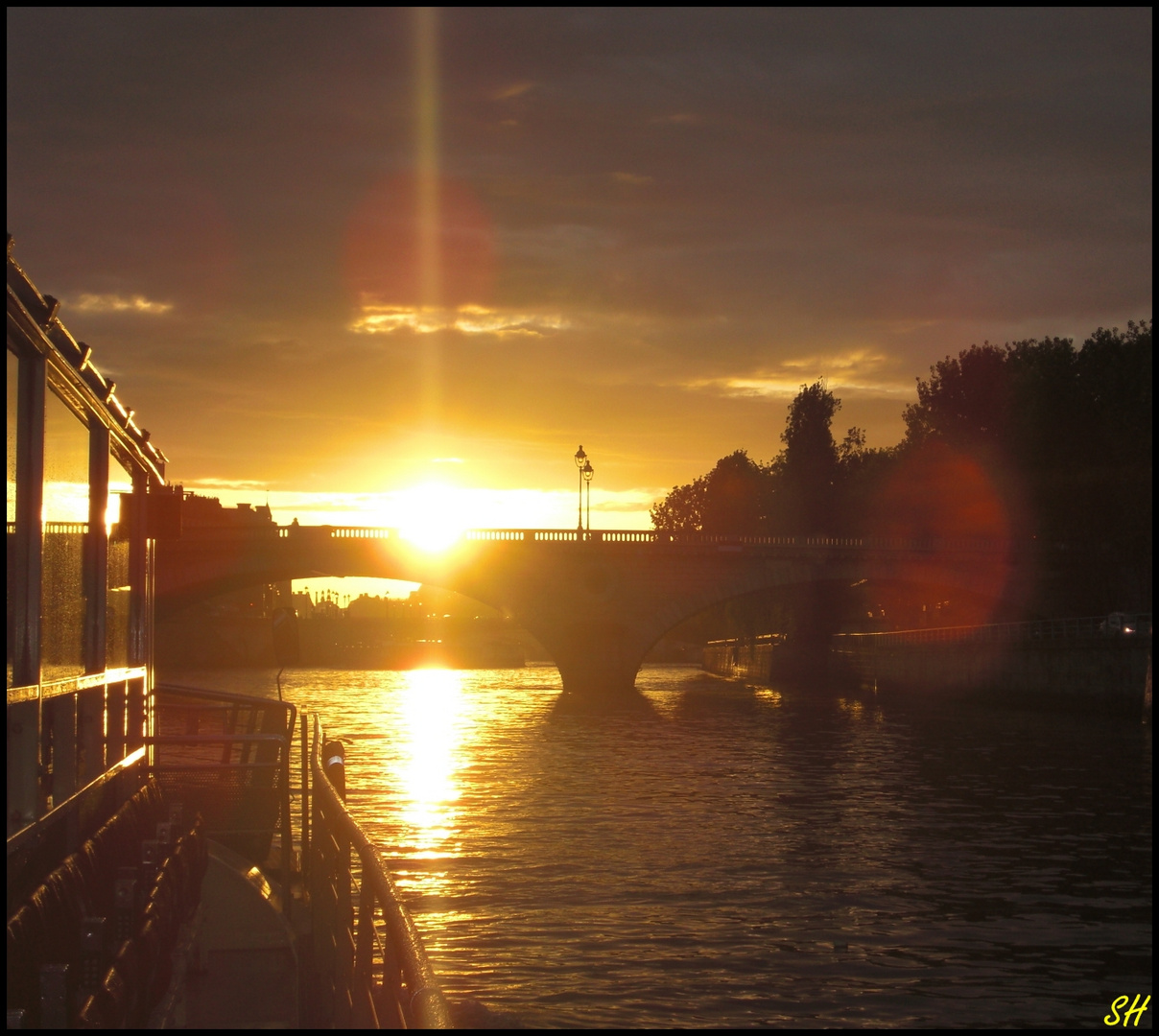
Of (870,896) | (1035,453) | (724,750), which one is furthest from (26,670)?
(1035,453)

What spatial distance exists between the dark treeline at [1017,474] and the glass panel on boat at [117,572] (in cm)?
3779

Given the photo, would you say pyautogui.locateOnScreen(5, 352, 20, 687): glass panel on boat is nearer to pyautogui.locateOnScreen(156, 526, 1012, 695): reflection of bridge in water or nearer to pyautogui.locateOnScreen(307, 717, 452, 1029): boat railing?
pyautogui.locateOnScreen(307, 717, 452, 1029): boat railing

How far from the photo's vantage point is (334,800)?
18.5 ft

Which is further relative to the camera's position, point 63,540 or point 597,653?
point 597,653

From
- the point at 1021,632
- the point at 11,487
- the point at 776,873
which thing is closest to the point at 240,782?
the point at 11,487

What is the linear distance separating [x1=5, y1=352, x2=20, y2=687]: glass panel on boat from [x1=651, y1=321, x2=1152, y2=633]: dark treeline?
40384 mm

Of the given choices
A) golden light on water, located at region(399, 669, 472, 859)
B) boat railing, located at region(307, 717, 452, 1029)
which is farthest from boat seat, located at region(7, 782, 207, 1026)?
golden light on water, located at region(399, 669, 472, 859)

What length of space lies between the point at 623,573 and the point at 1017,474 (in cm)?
1496

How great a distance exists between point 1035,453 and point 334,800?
1727 inches

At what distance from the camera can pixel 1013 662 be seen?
1553 inches

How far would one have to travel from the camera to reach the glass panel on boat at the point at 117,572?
24.4ft

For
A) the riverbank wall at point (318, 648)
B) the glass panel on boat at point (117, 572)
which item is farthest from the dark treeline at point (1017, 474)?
the glass panel on boat at point (117, 572)

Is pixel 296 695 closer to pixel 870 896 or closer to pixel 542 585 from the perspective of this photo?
pixel 542 585
